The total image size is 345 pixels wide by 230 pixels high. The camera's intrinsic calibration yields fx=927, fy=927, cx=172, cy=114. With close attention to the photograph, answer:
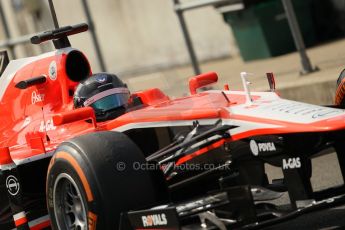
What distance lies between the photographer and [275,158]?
562 centimetres

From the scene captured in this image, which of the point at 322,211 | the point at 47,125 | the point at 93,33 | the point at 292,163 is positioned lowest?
the point at 322,211

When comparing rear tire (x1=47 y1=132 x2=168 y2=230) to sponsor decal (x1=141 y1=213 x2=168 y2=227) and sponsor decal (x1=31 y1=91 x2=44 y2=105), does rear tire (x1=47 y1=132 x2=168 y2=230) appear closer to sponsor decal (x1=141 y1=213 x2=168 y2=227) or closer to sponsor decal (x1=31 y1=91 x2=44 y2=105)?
sponsor decal (x1=141 y1=213 x2=168 y2=227)

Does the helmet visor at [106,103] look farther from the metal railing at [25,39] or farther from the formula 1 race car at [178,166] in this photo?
the metal railing at [25,39]

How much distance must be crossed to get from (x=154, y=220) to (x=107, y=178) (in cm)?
39

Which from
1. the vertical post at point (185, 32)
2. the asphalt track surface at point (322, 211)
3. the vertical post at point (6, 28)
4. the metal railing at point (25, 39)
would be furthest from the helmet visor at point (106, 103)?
the vertical post at point (6, 28)

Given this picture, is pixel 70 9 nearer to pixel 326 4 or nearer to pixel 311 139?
pixel 326 4

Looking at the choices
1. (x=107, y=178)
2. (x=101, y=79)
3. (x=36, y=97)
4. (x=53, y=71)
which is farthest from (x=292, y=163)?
(x=36, y=97)

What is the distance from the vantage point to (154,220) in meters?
5.61

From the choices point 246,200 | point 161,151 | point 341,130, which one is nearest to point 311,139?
point 341,130

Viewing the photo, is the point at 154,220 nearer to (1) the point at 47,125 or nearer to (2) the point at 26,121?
(1) the point at 47,125

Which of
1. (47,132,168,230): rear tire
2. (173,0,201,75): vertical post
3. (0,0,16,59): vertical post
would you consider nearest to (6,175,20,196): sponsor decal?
(47,132,168,230): rear tire

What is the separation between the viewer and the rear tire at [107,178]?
224 inches

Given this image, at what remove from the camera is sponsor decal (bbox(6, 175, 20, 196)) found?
6.53 m

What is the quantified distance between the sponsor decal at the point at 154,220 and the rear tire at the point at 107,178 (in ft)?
0.47
